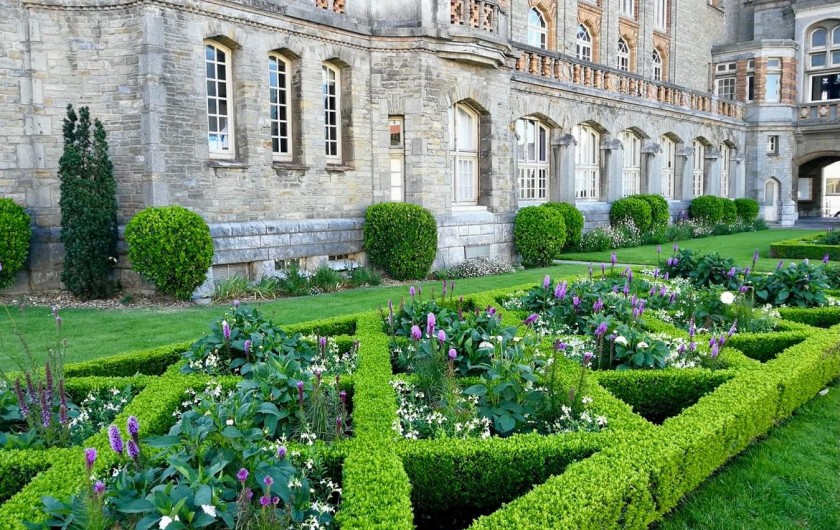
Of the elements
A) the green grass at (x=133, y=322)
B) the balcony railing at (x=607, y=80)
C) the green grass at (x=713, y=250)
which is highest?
the balcony railing at (x=607, y=80)

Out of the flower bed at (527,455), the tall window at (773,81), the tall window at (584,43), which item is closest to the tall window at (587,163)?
the tall window at (584,43)

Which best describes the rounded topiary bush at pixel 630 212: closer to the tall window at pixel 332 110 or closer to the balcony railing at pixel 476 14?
the balcony railing at pixel 476 14

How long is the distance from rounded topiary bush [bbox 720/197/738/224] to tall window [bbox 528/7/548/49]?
10.3 meters

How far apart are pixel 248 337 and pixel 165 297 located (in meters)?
6.17

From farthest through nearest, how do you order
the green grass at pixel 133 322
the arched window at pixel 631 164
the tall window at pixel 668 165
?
the tall window at pixel 668 165
the arched window at pixel 631 164
the green grass at pixel 133 322

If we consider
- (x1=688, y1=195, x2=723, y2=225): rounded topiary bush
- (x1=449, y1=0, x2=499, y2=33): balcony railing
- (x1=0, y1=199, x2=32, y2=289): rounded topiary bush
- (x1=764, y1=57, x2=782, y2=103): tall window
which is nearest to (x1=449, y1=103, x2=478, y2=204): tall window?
(x1=449, y1=0, x2=499, y2=33): balcony railing

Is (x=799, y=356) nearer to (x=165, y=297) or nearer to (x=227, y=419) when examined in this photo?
(x=227, y=419)

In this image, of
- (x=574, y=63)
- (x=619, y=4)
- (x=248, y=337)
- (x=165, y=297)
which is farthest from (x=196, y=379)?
(x=619, y=4)

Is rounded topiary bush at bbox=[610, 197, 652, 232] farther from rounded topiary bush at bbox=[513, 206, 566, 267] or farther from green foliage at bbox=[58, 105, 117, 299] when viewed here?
green foliage at bbox=[58, 105, 117, 299]

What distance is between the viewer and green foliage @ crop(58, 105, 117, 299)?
1078 cm

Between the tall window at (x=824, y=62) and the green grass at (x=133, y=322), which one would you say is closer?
the green grass at (x=133, y=322)

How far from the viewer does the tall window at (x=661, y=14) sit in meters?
30.0

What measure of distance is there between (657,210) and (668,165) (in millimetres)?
4633

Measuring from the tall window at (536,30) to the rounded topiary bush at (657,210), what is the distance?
600 cm
